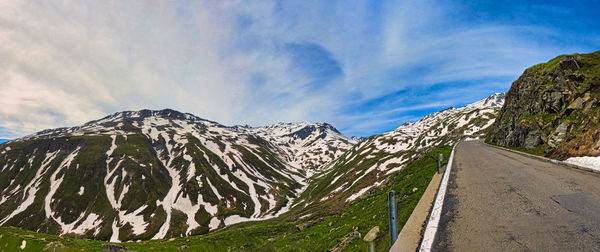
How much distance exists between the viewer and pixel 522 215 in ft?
26.4

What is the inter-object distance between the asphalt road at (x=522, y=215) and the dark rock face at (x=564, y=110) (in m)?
12.3

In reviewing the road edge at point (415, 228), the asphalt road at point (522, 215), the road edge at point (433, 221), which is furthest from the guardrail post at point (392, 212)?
the asphalt road at point (522, 215)

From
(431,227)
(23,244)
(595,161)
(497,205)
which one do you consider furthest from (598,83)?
(23,244)

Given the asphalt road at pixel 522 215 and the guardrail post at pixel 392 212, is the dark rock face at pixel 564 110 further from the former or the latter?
the guardrail post at pixel 392 212

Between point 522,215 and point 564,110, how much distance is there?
35904 millimetres

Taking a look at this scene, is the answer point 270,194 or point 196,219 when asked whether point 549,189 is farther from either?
point 270,194

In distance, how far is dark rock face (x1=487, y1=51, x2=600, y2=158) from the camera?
22.1m

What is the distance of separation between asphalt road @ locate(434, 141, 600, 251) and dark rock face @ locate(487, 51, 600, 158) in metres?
12.3

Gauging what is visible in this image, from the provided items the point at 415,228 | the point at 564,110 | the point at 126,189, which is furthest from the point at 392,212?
the point at 126,189

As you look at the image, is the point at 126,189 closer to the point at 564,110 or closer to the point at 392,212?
the point at 392,212

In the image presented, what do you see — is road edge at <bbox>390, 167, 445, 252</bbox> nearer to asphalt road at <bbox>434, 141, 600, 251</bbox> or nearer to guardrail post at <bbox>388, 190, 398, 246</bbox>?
guardrail post at <bbox>388, 190, 398, 246</bbox>

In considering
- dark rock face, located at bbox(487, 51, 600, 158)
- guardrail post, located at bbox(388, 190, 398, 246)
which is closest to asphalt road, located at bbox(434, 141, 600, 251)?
guardrail post, located at bbox(388, 190, 398, 246)

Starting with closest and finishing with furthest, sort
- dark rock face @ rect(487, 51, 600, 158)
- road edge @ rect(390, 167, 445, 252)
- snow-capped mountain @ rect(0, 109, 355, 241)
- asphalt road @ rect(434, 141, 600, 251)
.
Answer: asphalt road @ rect(434, 141, 600, 251) → road edge @ rect(390, 167, 445, 252) → dark rock face @ rect(487, 51, 600, 158) → snow-capped mountain @ rect(0, 109, 355, 241)

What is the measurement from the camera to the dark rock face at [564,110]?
2206 centimetres
